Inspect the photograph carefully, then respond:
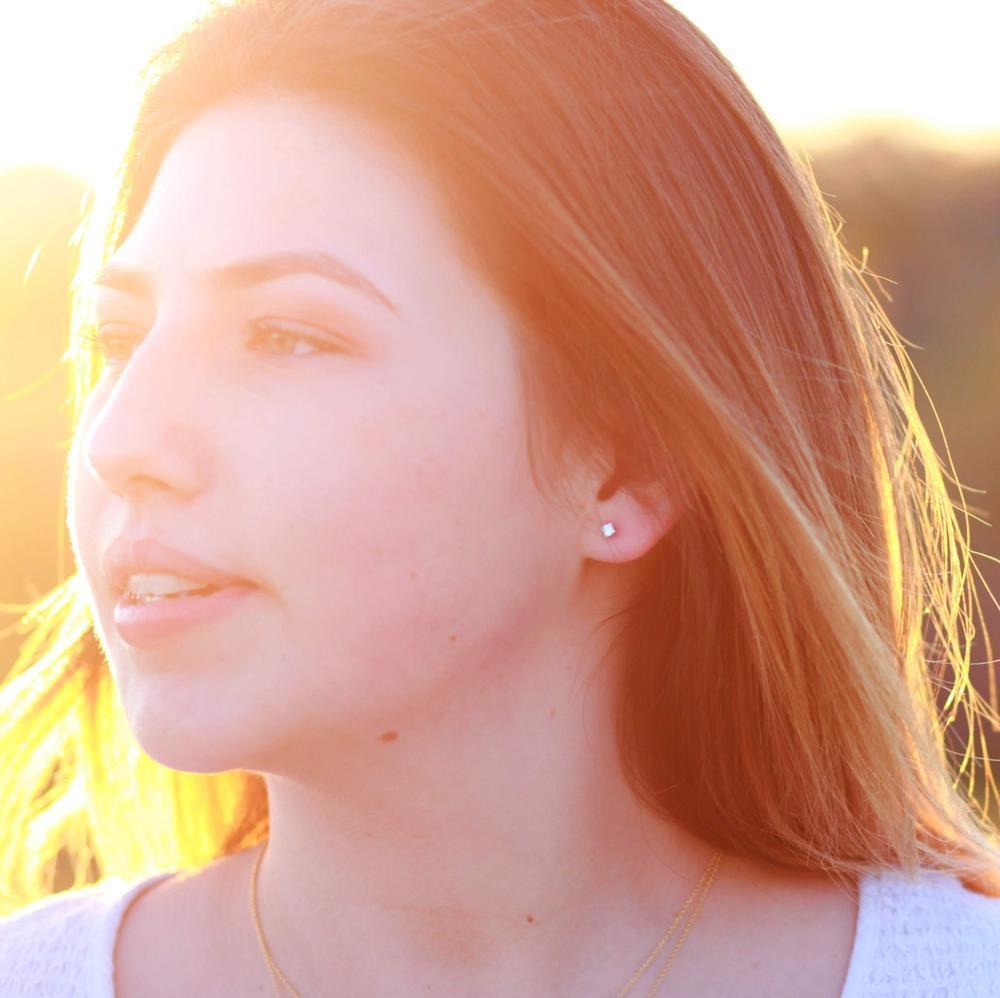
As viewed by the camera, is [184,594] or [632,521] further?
[632,521]

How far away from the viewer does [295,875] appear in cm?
271

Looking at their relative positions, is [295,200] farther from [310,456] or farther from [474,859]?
[474,859]

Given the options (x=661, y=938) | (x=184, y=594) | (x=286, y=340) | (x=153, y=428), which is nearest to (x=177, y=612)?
(x=184, y=594)

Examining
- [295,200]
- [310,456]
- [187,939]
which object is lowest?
[187,939]

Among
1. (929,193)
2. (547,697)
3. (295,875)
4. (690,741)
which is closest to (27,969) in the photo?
(295,875)

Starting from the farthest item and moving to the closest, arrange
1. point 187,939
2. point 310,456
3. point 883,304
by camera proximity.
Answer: point 883,304, point 187,939, point 310,456

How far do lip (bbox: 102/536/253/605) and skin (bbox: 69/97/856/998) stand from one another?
0.08 ft

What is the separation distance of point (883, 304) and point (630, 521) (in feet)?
26.6

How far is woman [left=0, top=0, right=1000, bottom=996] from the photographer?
2342mm

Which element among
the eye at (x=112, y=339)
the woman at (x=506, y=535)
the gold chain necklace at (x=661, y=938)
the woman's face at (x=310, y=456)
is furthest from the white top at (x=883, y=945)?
the eye at (x=112, y=339)

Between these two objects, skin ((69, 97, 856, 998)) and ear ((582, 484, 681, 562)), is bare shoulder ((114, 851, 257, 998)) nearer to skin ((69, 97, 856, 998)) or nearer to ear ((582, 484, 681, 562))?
skin ((69, 97, 856, 998))

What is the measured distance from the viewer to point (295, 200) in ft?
7.85

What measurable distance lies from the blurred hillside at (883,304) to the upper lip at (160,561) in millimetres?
1026

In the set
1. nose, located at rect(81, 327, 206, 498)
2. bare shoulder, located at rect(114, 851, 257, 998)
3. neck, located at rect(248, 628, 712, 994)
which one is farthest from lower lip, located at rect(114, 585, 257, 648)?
bare shoulder, located at rect(114, 851, 257, 998)
